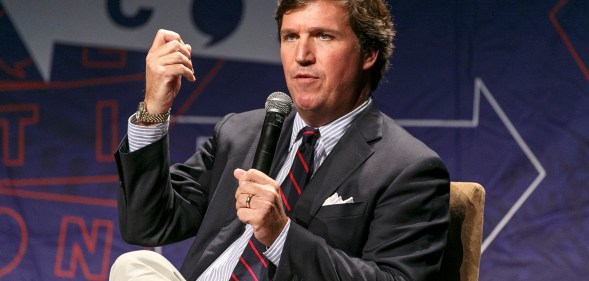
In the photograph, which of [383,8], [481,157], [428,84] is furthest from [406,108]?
[383,8]

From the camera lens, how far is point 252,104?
9.58ft

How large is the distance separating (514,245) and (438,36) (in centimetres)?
75

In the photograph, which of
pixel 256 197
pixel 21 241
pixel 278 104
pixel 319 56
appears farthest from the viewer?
pixel 21 241

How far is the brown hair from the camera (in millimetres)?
1698

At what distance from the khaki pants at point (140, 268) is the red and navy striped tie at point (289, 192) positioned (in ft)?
0.55

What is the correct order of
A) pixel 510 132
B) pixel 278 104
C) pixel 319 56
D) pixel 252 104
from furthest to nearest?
1. pixel 252 104
2. pixel 510 132
3. pixel 319 56
4. pixel 278 104

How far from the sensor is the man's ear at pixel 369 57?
1.77 m

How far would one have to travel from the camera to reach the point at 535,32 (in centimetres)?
260

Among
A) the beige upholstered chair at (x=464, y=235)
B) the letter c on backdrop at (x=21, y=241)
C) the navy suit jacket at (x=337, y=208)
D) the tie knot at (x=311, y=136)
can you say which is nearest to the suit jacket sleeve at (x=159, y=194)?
the navy suit jacket at (x=337, y=208)

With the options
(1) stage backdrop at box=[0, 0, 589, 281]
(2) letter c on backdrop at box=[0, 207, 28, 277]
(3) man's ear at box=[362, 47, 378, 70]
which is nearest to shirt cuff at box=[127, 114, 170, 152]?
(3) man's ear at box=[362, 47, 378, 70]

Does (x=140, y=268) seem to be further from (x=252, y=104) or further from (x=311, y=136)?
(x=252, y=104)

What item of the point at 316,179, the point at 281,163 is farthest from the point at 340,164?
the point at 281,163

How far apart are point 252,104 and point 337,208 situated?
1.37m

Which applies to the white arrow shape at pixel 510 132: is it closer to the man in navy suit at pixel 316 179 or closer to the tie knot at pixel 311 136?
the man in navy suit at pixel 316 179
